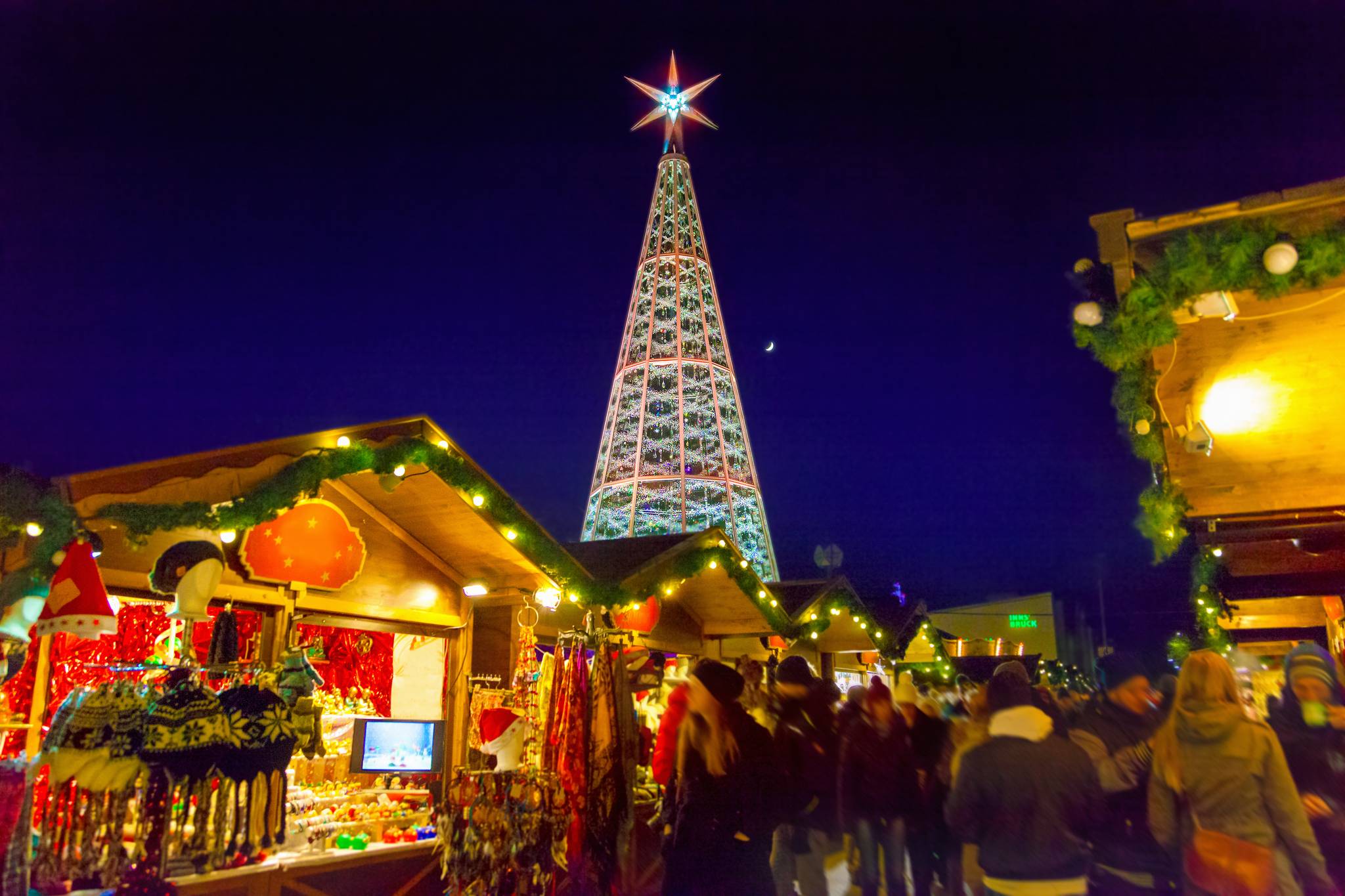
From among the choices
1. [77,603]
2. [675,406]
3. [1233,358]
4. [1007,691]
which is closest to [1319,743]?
[1007,691]

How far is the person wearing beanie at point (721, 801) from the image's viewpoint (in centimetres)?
434

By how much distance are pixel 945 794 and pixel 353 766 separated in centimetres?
456

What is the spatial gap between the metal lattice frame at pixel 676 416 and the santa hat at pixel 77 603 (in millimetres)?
23311

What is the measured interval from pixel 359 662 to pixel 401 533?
184 cm

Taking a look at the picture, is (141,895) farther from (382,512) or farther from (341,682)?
(341,682)

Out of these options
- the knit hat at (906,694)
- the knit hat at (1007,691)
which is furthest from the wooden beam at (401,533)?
the knit hat at (1007,691)

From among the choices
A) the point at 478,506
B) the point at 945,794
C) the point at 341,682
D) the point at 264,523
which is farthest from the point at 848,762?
the point at 341,682

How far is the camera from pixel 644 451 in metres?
29.4

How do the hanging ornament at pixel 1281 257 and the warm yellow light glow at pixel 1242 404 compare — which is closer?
the hanging ornament at pixel 1281 257

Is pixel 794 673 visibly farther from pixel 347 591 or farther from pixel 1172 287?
pixel 347 591

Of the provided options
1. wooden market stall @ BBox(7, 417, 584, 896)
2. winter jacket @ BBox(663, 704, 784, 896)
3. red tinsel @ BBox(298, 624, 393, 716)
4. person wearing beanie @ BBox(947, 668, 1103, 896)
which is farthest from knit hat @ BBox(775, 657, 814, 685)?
red tinsel @ BBox(298, 624, 393, 716)

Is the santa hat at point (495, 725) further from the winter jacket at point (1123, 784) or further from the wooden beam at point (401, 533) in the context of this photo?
the winter jacket at point (1123, 784)

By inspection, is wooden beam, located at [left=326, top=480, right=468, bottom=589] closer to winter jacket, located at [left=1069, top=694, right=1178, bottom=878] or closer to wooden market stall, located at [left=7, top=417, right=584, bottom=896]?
wooden market stall, located at [left=7, top=417, right=584, bottom=896]

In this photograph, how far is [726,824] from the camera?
4395mm
